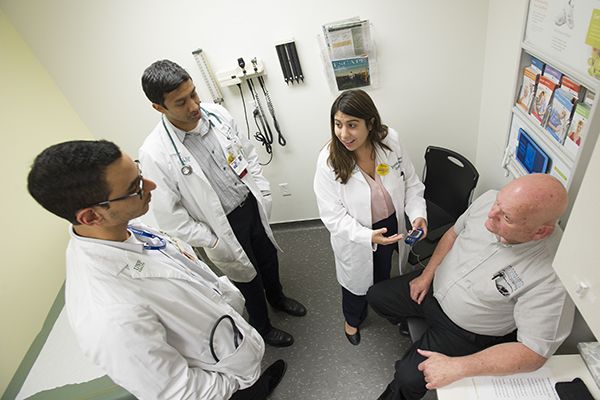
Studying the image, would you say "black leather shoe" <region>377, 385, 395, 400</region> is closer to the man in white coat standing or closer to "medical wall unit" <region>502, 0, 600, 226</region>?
the man in white coat standing

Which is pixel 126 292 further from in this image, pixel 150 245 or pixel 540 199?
pixel 540 199

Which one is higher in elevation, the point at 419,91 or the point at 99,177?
the point at 99,177

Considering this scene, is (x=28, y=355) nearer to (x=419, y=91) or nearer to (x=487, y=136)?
(x=419, y=91)

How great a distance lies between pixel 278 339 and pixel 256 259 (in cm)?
55

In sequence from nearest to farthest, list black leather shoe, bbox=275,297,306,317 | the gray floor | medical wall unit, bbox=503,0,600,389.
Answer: medical wall unit, bbox=503,0,600,389 → the gray floor → black leather shoe, bbox=275,297,306,317

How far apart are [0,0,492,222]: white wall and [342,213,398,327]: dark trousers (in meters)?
0.91

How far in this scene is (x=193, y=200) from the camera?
161 cm

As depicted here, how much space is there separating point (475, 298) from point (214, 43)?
6.85ft

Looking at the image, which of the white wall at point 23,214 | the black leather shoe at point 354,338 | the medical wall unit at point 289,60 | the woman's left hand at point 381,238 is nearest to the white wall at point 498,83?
the woman's left hand at point 381,238

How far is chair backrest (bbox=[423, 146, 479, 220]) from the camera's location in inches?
66.0

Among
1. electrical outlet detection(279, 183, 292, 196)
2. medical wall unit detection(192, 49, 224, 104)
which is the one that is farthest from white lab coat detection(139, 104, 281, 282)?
electrical outlet detection(279, 183, 292, 196)

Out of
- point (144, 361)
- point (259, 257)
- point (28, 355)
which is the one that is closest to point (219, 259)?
point (259, 257)

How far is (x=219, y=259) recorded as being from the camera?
176cm

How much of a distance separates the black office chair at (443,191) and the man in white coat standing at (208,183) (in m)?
0.98
